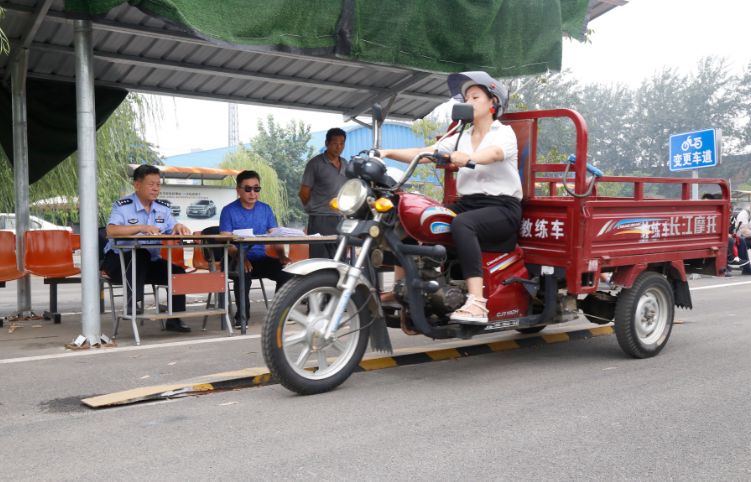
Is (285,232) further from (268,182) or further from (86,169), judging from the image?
(268,182)

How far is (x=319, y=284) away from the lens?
477 cm

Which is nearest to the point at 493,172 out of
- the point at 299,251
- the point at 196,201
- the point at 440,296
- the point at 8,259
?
the point at 440,296

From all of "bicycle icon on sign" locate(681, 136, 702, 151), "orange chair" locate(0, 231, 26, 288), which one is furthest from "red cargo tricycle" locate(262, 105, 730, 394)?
"bicycle icon on sign" locate(681, 136, 702, 151)

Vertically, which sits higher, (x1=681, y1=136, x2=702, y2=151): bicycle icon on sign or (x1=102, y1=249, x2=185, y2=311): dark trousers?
(x1=681, y1=136, x2=702, y2=151): bicycle icon on sign

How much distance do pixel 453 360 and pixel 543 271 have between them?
39.9 inches

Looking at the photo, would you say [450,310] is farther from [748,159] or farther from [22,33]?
[748,159]

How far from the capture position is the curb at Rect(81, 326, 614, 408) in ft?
15.7

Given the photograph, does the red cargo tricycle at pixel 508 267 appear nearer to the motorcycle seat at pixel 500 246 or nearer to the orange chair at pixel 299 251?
the motorcycle seat at pixel 500 246

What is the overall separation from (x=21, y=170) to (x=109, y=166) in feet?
30.0

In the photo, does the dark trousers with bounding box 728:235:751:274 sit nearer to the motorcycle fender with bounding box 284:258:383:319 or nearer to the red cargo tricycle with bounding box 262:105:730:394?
the red cargo tricycle with bounding box 262:105:730:394

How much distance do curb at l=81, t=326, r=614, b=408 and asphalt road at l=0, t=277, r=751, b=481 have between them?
0.10 metres

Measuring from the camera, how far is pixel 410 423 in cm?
421

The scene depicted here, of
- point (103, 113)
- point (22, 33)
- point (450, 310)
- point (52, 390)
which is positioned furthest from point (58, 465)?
point (103, 113)

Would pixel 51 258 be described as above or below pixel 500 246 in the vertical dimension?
below
